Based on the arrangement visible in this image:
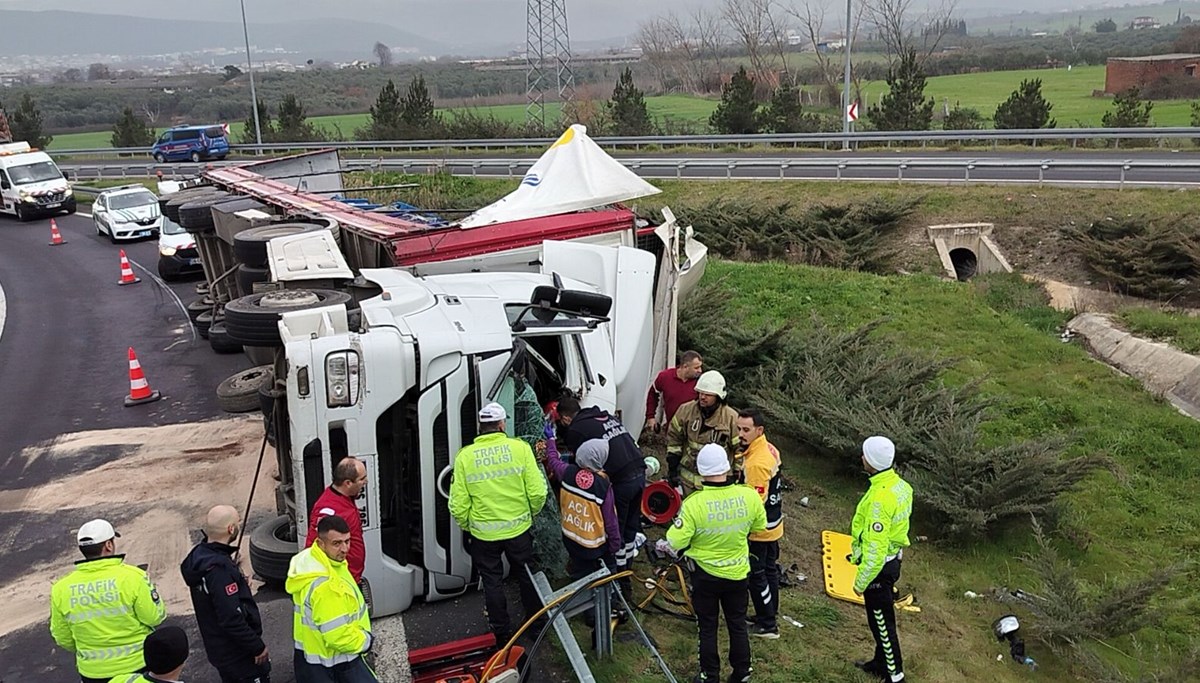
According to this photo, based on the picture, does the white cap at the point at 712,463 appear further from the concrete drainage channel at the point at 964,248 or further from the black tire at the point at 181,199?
the concrete drainage channel at the point at 964,248

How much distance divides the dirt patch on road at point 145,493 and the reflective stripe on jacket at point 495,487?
2.53 meters

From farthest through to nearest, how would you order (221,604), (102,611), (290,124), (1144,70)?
1. (1144,70)
2. (290,124)
3. (221,604)
4. (102,611)

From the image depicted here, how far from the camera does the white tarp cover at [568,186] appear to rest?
9430 mm

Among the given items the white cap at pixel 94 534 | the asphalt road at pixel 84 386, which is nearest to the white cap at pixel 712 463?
the asphalt road at pixel 84 386

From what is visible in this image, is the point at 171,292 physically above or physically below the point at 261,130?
below

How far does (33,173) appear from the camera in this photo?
1041 inches

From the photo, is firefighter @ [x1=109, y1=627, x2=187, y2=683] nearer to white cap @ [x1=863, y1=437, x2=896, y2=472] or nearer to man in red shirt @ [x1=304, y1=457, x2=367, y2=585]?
man in red shirt @ [x1=304, y1=457, x2=367, y2=585]

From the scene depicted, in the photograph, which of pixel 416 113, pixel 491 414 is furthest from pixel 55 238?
pixel 491 414

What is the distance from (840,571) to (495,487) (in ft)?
10.6

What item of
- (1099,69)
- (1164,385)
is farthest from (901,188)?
(1099,69)

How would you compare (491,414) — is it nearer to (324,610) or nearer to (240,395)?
(324,610)

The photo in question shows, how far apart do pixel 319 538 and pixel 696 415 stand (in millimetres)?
3034

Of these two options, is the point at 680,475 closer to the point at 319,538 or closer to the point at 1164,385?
the point at 319,538

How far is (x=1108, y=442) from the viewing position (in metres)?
9.80
